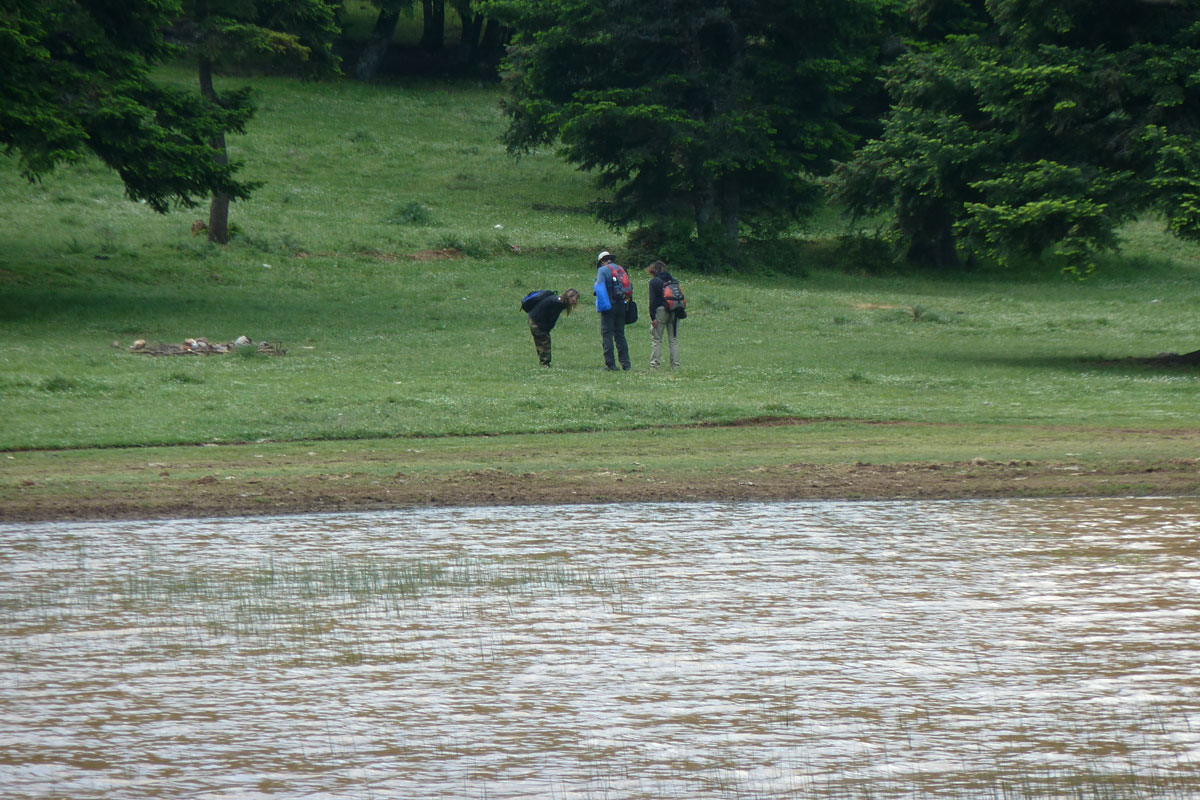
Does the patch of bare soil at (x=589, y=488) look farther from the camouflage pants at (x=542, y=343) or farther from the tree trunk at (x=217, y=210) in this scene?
the tree trunk at (x=217, y=210)

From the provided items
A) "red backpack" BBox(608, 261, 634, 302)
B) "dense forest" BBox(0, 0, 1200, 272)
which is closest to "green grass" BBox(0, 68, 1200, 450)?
"red backpack" BBox(608, 261, 634, 302)

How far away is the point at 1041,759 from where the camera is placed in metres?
6.08

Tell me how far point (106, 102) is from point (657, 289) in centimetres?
1230

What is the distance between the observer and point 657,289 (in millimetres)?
21953

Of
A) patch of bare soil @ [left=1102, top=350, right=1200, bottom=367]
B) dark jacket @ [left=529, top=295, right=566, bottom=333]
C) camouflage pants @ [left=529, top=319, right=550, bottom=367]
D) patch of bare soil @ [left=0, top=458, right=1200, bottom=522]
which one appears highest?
dark jacket @ [left=529, top=295, right=566, bottom=333]

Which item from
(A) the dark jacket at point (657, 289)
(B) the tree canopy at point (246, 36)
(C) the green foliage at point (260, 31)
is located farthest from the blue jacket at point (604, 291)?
(C) the green foliage at point (260, 31)

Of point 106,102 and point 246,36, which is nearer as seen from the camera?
point 106,102

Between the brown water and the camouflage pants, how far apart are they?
10.0 m

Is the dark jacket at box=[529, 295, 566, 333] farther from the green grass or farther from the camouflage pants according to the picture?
the green grass

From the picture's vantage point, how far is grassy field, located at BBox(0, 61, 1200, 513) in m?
18.0

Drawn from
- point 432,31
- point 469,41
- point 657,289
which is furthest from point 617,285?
point 432,31

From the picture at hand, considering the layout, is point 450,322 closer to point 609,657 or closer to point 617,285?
point 617,285

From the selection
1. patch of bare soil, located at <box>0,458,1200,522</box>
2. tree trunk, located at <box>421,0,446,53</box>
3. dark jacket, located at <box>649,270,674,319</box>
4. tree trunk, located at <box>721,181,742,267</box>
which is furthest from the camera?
tree trunk, located at <box>421,0,446,53</box>

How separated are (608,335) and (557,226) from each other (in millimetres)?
25346
